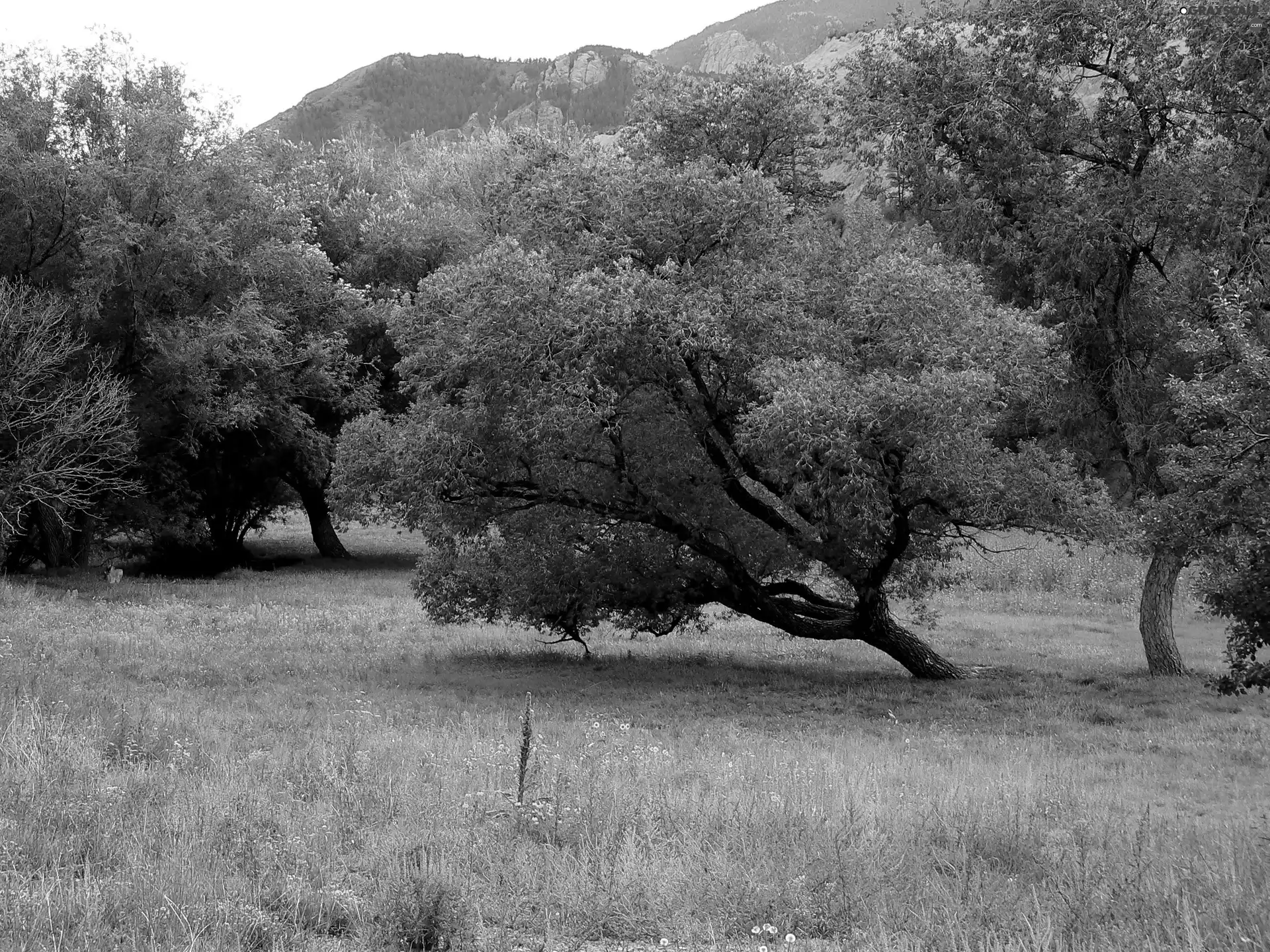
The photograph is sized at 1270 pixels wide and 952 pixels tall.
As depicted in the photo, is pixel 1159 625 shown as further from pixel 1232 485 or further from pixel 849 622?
pixel 1232 485

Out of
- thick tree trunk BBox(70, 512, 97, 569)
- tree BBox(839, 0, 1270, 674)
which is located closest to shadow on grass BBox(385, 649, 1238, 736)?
tree BBox(839, 0, 1270, 674)

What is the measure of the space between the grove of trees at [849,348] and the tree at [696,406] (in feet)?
0.21

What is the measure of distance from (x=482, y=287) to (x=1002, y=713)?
1075 cm

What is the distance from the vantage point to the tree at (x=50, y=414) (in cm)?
2747

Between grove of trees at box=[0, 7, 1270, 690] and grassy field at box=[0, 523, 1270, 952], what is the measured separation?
262 centimetres

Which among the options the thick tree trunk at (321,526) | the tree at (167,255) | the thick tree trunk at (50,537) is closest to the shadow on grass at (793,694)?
the tree at (167,255)

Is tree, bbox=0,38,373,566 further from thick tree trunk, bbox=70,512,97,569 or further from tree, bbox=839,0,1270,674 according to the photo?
tree, bbox=839,0,1270,674

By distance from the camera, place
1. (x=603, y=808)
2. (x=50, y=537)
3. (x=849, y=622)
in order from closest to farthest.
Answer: (x=603, y=808) → (x=849, y=622) → (x=50, y=537)

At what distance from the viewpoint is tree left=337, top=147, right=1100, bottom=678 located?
52.1 ft

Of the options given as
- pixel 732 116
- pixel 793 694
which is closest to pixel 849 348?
pixel 732 116

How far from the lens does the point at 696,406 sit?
1842 centimetres

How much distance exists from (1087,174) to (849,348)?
27.2ft

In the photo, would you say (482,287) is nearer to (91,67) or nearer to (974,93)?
(974,93)

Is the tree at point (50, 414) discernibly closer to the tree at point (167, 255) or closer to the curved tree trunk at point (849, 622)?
the tree at point (167, 255)
